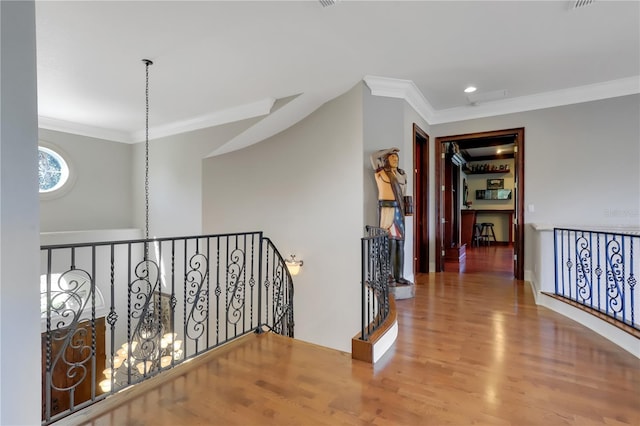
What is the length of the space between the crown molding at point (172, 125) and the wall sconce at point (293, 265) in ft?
7.28

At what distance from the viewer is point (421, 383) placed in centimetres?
204

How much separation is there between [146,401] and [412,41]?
3.72 meters

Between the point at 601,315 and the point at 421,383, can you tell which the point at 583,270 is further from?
the point at 421,383

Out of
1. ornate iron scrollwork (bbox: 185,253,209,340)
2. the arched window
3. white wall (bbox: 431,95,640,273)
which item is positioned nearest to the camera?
ornate iron scrollwork (bbox: 185,253,209,340)

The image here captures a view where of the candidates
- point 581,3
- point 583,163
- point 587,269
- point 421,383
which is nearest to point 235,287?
point 421,383

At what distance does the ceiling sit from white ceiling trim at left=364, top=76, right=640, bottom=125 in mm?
17

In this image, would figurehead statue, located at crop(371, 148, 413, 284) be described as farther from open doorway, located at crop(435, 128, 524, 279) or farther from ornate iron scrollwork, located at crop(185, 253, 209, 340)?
open doorway, located at crop(435, 128, 524, 279)

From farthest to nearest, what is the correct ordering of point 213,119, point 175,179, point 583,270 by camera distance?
1. point 175,179
2. point 213,119
3. point 583,270

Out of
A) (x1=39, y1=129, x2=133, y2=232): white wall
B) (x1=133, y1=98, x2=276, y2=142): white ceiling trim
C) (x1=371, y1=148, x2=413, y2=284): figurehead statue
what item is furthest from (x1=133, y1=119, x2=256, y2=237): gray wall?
Result: (x1=371, y1=148, x2=413, y2=284): figurehead statue

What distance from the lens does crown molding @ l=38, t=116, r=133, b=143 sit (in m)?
5.61

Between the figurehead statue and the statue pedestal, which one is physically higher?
the figurehead statue

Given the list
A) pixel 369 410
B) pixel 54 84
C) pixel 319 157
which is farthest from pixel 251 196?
pixel 369 410

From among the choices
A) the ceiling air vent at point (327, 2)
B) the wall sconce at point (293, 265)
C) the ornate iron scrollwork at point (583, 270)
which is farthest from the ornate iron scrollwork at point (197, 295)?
the ornate iron scrollwork at point (583, 270)

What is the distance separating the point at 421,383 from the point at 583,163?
4.33m
